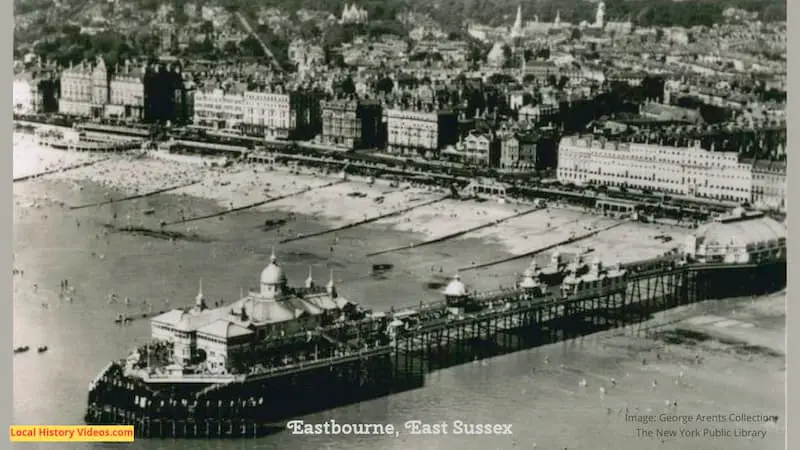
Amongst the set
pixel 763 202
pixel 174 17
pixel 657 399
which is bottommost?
pixel 657 399

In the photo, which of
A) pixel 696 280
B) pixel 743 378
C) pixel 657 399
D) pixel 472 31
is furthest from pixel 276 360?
pixel 472 31

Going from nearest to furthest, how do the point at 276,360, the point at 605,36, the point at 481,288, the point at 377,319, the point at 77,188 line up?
the point at 276,360 < the point at 377,319 < the point at 481,288 < the point at 77,188 < the point at 605,36

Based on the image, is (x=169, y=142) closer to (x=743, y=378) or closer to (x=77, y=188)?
(x=77, y=188)

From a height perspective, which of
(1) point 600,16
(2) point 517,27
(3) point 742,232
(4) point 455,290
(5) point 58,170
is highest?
(1) point 600,16

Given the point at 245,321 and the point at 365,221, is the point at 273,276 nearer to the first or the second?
the point at 245,321

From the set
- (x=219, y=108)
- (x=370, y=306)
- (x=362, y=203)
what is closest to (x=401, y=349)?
(x=370, y=306)

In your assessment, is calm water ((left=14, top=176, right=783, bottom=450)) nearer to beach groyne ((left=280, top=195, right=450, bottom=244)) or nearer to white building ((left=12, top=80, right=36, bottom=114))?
beach groyne ((left=280, top=195, right=450, bottom=244))

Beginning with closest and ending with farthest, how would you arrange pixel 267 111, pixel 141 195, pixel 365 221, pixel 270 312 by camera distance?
1. pixel 270 312
2. pixel 365 221
3. pixel 141 195
4. pixel 267 111
